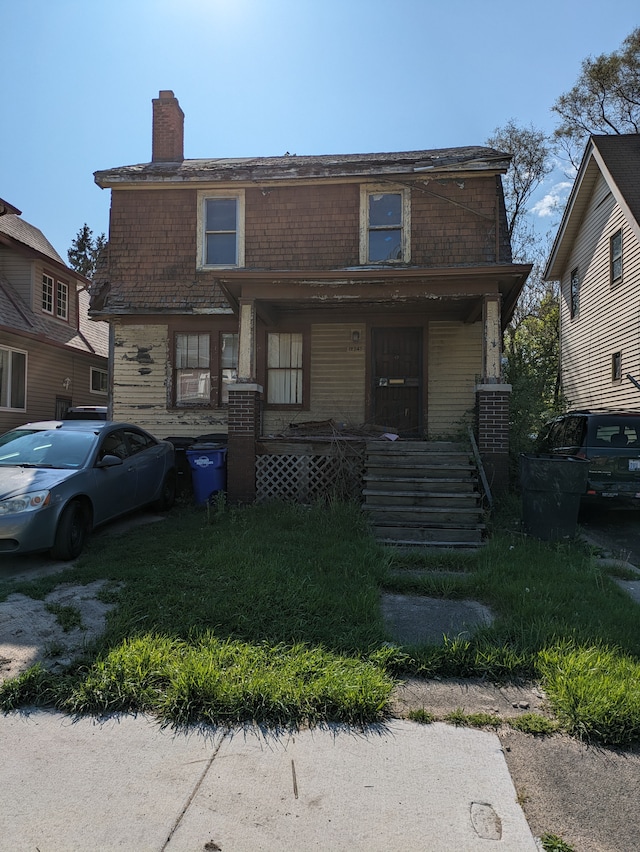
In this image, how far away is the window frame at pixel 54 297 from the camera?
701 inches

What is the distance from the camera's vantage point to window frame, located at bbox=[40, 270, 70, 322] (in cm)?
1781

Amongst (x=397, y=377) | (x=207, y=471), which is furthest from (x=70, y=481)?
Result: (x=397, y=377)

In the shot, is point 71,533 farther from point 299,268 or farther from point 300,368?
point 299,268

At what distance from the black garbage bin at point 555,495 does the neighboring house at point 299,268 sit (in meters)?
3.58

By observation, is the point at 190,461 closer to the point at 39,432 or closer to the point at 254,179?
the point at 39,432

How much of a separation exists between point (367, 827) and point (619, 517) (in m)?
8.65

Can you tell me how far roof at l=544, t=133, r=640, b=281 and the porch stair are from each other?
825 cm

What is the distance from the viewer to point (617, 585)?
5.15 m

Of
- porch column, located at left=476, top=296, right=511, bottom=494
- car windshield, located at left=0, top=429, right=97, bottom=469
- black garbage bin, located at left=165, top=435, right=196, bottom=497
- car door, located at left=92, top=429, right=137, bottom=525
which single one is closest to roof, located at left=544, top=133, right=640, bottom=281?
porch column, located at left=476, top=296, right=511, bottom=494

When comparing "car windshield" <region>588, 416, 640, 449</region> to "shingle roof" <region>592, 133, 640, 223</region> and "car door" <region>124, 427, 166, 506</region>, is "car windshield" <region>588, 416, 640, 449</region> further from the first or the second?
"car door" <region>124, 427, 166, 506</region>

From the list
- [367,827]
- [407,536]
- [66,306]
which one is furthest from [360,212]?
[66,306]

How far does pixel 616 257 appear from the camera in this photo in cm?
1392

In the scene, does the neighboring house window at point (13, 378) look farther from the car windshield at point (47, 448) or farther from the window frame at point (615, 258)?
the window frame at point (615, 258)

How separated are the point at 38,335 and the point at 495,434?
13.6 m
